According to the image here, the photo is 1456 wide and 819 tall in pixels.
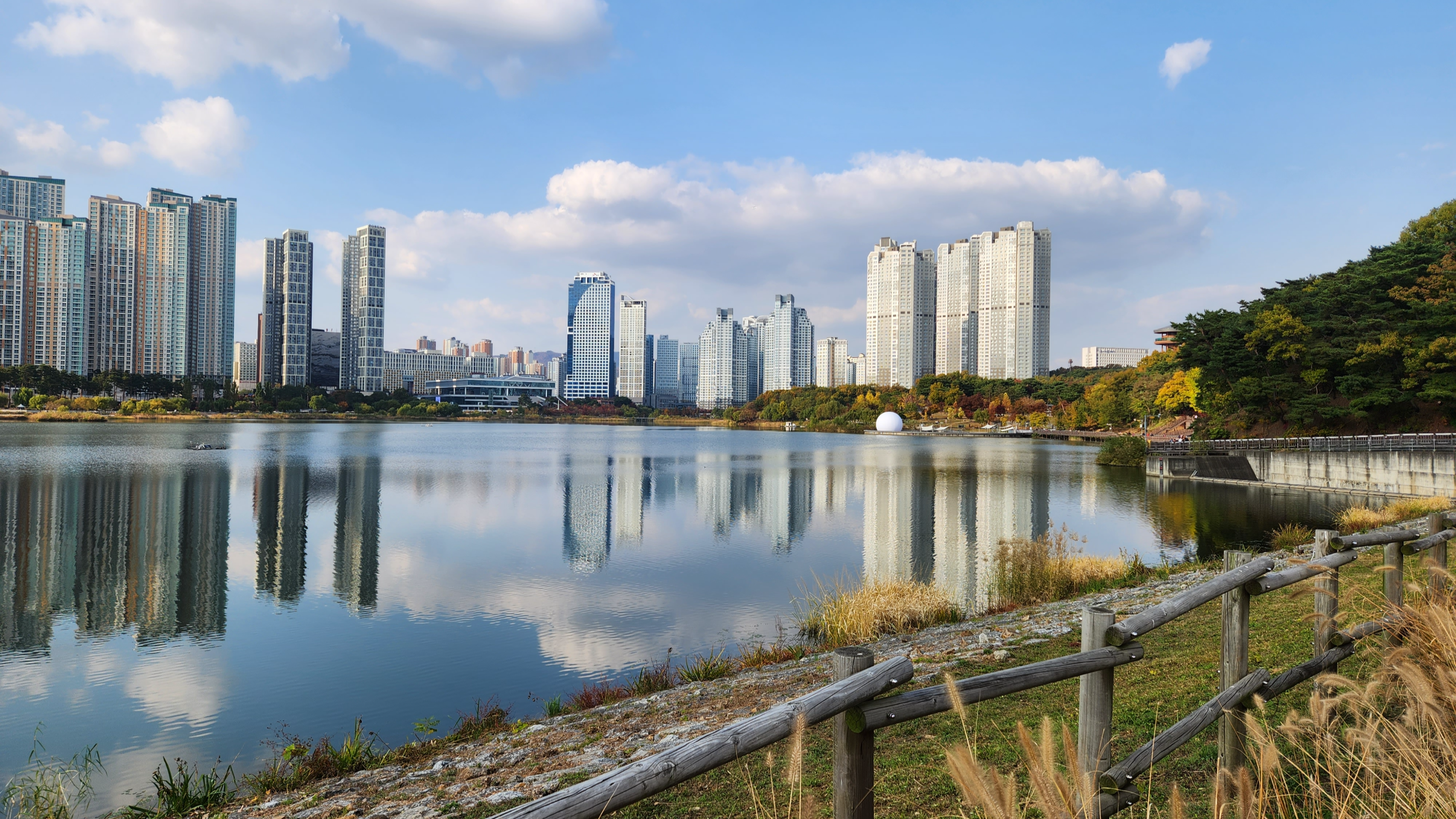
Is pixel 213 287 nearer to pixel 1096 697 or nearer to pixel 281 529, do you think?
pixel 281 529

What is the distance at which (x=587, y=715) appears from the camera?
8539 mm

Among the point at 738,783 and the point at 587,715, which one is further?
the point at 587,715

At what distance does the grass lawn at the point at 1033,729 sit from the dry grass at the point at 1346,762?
47cm

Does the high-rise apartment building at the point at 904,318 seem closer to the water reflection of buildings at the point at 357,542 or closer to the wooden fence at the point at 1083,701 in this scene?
the water reflection of buildings at the point at 357,542

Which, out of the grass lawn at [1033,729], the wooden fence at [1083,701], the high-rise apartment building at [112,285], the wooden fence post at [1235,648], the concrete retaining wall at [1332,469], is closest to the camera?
the wooden fence at [1083,701]

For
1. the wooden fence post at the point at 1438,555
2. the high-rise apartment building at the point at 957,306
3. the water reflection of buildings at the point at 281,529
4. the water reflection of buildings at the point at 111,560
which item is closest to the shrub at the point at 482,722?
the water reflection of buildings at the point at 111,560

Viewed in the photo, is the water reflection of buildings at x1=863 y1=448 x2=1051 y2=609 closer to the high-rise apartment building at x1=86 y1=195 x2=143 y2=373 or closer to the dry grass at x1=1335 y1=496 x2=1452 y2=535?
the dry grass at x1=1335 y1=496 x2=1452 y2=535

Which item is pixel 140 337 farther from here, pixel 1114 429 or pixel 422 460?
pixel 1114 429

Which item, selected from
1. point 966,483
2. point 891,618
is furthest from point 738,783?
point 966,483

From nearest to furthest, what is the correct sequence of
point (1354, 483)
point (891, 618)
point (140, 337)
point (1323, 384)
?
point (891, 618), point (1354, 483), point (1323, 384), point (140, 337)

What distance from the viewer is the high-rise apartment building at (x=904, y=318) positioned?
596ft

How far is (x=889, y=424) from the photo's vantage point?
402ft

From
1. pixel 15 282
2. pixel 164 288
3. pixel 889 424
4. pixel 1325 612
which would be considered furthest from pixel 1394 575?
pixel 164 288

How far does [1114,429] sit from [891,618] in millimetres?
97056
